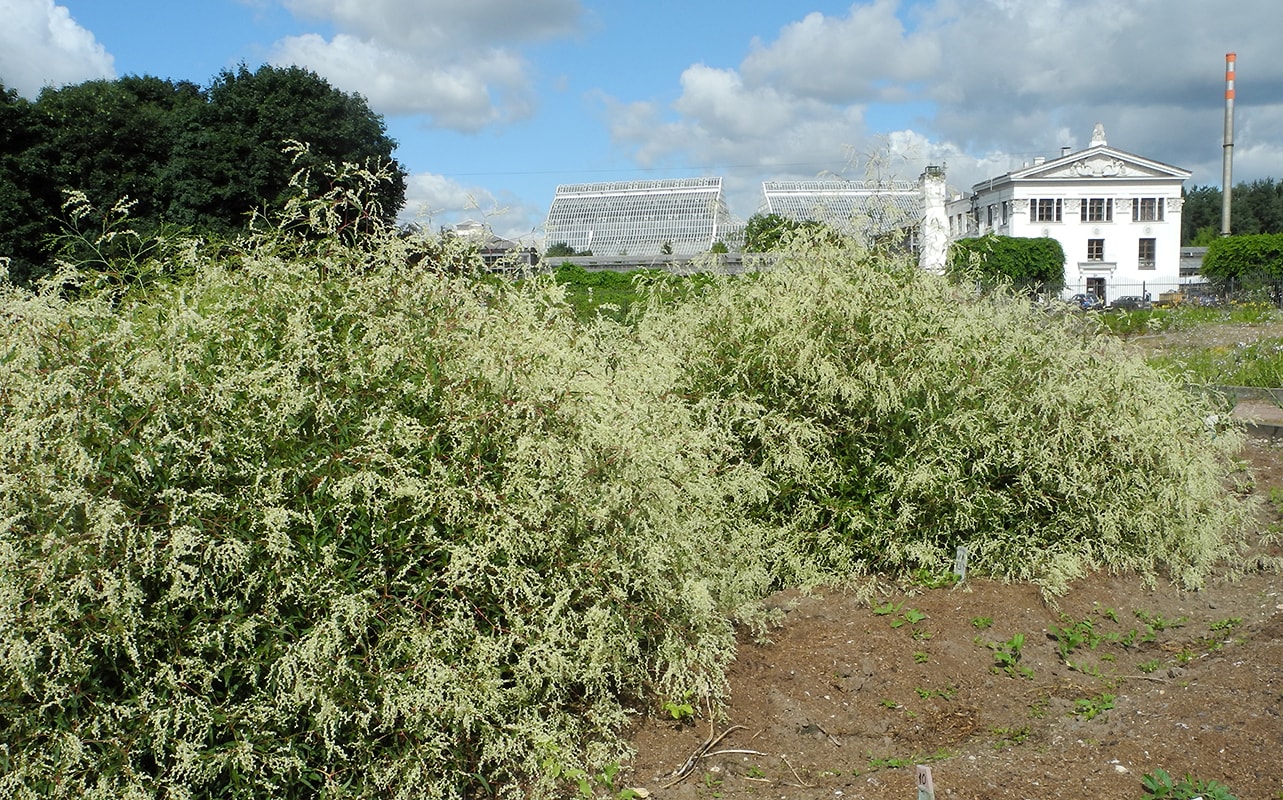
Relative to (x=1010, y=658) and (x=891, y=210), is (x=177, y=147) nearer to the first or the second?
(x=891, y=210)

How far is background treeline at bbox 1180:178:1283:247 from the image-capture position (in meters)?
77.8

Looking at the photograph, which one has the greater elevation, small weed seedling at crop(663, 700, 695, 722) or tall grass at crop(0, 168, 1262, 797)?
tall grass at crop(0, 168, 1262, 797)

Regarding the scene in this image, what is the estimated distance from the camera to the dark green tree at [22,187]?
20.4 m

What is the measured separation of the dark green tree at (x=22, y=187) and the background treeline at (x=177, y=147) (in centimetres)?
3

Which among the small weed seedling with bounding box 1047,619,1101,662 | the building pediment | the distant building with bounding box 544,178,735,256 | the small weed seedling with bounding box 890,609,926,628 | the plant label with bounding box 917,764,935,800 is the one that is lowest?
the small weed seedling with bounding box 1047,619,1101,662

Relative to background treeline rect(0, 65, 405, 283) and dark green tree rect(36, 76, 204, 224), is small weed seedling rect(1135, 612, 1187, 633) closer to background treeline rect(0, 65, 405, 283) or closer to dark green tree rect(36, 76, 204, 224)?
background treeline rect(0, 65, 405, 283)

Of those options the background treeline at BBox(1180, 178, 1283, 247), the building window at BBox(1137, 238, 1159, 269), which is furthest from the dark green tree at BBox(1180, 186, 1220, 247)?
the building window at BBox(1137, 238, 1159, 269)

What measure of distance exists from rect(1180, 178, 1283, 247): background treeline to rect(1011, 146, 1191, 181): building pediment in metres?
23.2

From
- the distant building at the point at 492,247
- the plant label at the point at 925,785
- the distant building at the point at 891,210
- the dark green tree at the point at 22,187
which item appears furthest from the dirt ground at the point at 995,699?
the dark green tree at the point at 22,187

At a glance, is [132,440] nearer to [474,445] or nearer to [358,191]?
[474,445]

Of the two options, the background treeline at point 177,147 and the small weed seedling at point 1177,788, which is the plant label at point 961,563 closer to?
the small weed seedling at point 1177,788

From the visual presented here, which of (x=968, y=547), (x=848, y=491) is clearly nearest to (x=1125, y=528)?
(x=968, y=547)

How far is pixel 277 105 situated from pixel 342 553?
24135 mm

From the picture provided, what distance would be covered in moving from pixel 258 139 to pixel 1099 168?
154 ft
